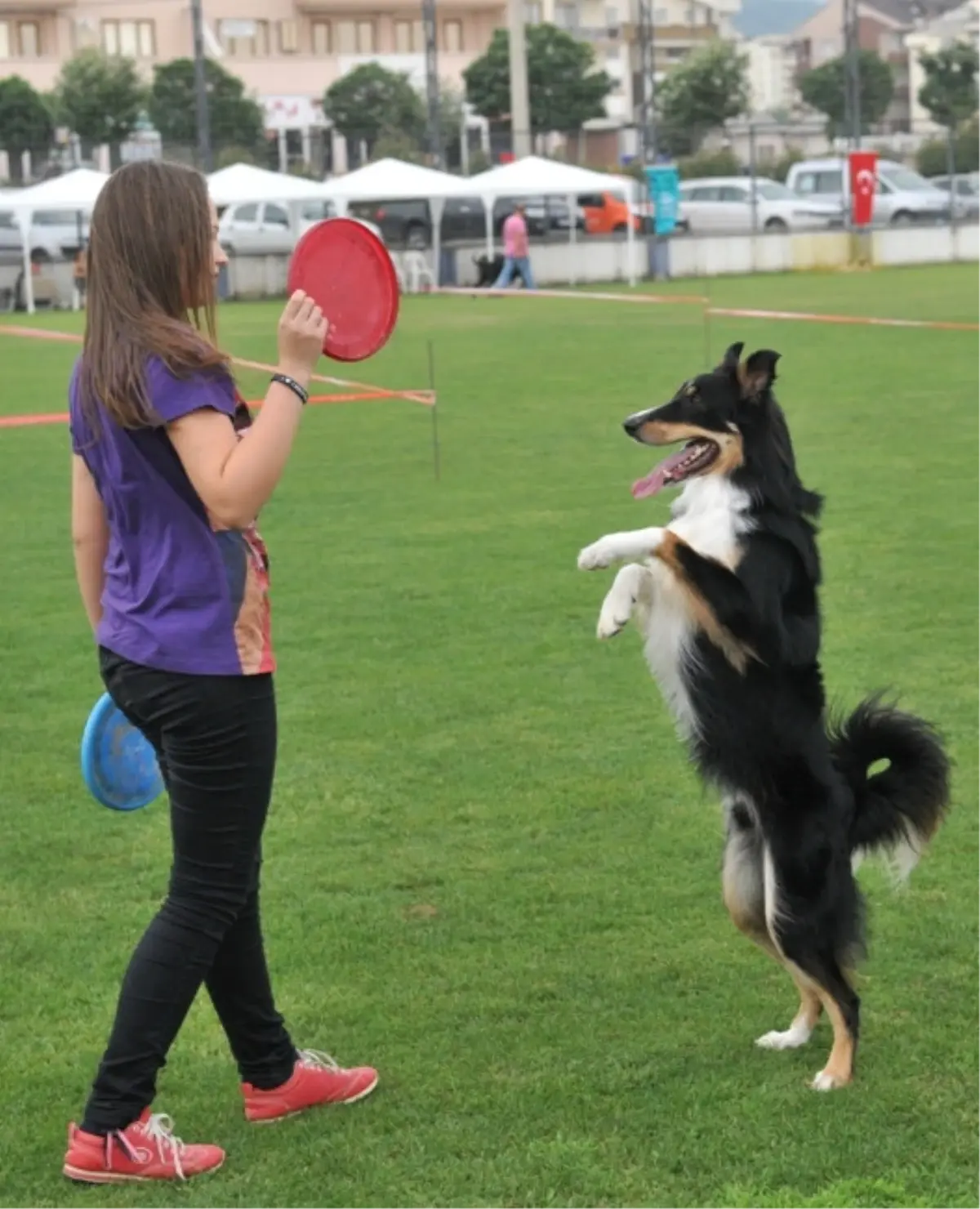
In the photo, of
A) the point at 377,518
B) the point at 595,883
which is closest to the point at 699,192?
the point at 377,518

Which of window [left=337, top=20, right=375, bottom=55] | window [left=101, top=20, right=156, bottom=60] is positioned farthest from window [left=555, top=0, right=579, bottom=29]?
window [left=101, top=20, right=156, bottom=60]

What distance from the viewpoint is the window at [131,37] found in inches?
3391

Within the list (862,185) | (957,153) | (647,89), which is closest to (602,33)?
(957,153)

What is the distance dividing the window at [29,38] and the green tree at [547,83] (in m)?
27.5

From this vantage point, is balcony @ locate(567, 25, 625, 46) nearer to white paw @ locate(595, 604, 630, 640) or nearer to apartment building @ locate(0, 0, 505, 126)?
apartment building @ locate(0, 0, 505, 126)

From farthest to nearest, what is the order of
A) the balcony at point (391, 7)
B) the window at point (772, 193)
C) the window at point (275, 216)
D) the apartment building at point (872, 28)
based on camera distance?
1. the apartment building at point (872, 28)
2. the balcony at point (391, 7)
3. the window at point (772, 193)
4. the window at point (275, 216)

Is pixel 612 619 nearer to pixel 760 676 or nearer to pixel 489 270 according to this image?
pixel 760 676

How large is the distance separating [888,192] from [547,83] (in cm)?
2219

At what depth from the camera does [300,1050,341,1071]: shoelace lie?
4.04 metres

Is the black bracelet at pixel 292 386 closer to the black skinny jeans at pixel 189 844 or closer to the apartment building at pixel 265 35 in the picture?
the black skinny jeans at pixel 189 844

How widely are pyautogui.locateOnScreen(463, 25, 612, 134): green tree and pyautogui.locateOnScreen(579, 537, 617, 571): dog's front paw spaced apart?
195ft

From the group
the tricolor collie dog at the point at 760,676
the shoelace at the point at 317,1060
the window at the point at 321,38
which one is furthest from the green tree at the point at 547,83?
the shoelace at the point at 317,1060

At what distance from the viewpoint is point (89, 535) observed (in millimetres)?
3678

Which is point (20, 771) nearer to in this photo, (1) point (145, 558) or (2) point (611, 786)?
(2) point (611, 786)
